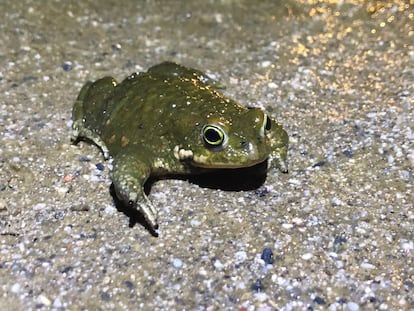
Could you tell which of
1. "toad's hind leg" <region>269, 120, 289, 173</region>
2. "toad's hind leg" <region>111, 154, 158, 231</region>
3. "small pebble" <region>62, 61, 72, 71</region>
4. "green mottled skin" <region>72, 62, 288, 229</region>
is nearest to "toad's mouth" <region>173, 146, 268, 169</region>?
"green mottled skin" <region>72, 62, 288, 229</region>

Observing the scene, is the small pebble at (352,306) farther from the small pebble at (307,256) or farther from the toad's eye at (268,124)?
the toad's eye at (268,124)

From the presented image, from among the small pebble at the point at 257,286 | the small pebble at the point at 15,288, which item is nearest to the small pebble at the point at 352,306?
the small pebble at the point at 257,286

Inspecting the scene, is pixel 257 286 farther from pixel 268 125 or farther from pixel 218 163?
pixel 268 125

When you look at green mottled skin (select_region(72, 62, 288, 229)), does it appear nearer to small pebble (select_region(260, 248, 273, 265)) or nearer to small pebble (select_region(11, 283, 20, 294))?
small pebble (select_region(260, 248, 273, 265))

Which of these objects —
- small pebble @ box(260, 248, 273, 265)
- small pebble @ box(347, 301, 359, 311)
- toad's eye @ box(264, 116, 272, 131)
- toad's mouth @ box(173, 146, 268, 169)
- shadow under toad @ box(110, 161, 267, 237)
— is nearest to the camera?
small pebble @ box(347, 301, 359, 311)

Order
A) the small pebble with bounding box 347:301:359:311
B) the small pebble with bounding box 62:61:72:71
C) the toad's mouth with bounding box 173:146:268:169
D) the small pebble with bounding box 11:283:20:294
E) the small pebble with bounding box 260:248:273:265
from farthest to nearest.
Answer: the small pebble with bounding box 62:61:72:71, the toad's mouth with bounding box 173:146:268:169, the small pebble with bounding box 260:248:273:265, the small pebble with bounding box 11:283:20:294, the small pebble with bounding box 347:301:359:311

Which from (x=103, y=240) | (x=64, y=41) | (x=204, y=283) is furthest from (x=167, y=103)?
(x=64, y=41)
